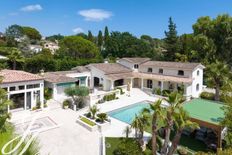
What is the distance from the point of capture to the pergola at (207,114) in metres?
17.8

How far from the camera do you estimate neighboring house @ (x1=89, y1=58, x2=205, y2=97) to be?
37750 mm

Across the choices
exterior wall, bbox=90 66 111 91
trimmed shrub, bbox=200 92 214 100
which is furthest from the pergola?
exterior wall, bbox=90 66 111 91

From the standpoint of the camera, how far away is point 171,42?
6031 centimetres

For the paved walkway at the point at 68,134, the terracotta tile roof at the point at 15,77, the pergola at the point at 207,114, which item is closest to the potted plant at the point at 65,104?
the paved walkway at the point at 68,134

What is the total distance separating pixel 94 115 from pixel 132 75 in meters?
20.4

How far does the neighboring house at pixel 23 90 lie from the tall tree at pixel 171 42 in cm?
4355

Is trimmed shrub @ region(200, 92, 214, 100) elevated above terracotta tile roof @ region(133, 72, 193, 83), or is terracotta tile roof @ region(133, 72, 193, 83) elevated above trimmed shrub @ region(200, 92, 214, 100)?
terracotta tile roof @ region(133, 72, 193, 83)

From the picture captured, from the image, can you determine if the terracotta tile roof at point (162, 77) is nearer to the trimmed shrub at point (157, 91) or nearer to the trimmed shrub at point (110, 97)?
the trimmed shrub at point (157, 91)

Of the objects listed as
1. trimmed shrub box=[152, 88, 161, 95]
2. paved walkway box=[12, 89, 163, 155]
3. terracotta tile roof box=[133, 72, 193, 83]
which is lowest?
paved walkway box=[12, 89, 163, 155]

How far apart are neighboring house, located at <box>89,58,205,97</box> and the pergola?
13.4 meters

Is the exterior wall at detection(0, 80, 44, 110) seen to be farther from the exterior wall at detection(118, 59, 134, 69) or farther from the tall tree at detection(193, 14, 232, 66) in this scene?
the tall tree at detection(193, 14, 232, 66)

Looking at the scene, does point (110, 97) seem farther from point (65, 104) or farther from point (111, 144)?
point (111, 144)

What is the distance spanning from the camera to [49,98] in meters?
31.7

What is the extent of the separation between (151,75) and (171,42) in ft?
76.7
